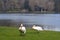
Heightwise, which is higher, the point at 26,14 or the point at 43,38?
the point at 43,38

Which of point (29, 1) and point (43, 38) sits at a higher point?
point (43, 38)

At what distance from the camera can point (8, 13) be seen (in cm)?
4775

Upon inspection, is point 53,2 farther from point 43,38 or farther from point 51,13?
point 43,38

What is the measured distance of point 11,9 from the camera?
4491cm

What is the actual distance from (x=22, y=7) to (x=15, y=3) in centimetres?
235

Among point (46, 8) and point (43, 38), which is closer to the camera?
point (43, 38)

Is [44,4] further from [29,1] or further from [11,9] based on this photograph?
[11,9]

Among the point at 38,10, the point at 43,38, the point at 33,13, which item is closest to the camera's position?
the point at 43,38

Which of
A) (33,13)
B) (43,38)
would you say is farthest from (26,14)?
(43,38)

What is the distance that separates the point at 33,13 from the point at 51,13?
11.9 feet

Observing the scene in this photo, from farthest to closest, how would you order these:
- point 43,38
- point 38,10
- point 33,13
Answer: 1. point 33,13
2. point 38,10
3. point 43,38

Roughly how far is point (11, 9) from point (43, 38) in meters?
36.6

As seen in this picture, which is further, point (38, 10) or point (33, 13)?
point (33, 13)


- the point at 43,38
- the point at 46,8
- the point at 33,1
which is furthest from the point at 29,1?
the point at 43,38
